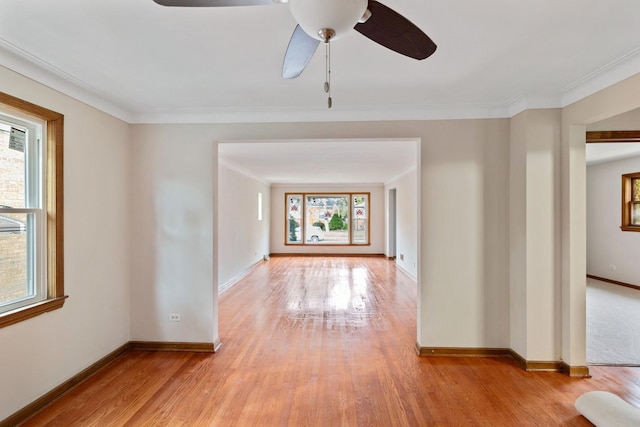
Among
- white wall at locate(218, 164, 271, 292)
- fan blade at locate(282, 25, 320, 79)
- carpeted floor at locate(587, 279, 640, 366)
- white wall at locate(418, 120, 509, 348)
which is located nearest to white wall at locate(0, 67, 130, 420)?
fan blade at locate(282, 25, 320, 79)

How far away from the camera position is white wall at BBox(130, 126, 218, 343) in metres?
3.09

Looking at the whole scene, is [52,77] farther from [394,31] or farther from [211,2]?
[394,31]

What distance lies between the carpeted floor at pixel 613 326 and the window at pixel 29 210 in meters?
4.63

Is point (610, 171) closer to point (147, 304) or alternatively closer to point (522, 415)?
point (522, 415)

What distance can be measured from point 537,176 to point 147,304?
12.7ft

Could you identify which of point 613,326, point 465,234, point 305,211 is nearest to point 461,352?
point 465,234

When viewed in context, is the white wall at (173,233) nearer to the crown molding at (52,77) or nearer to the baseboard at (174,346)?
the baseboard at (174,346)

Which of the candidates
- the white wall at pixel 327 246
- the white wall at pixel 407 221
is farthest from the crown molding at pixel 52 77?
the white wall at pixel 327 246

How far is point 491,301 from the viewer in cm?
296

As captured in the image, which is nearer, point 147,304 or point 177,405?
point 177,405

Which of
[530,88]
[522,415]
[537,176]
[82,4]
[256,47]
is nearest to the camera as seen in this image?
[82,4]

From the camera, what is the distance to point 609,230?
588cm

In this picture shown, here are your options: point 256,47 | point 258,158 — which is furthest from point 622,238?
point 256,47

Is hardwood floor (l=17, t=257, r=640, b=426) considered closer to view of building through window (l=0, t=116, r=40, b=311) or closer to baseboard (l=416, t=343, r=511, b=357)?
baseboard (l=416, t=343, r=511, b=357)
